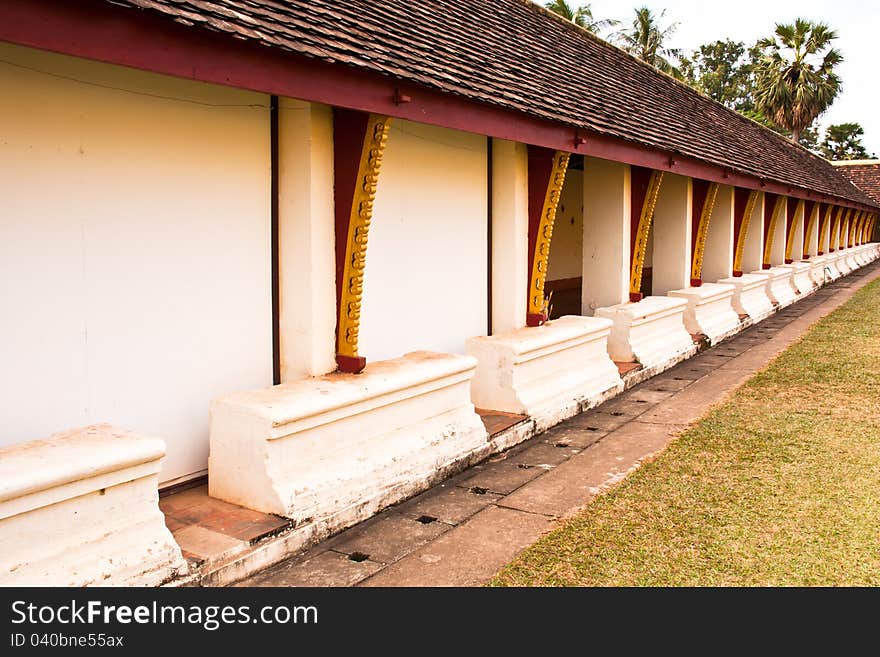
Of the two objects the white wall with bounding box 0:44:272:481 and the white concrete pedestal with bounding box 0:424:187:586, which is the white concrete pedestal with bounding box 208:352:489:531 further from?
the white concrete pedestal with bounding box 0:424:187:586

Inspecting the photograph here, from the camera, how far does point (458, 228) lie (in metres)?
6.94

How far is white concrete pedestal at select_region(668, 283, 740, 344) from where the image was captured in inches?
438

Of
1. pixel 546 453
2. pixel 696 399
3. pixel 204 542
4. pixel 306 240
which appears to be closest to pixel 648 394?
pixel 696 399

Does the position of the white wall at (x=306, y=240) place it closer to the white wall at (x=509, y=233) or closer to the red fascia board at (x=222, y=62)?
the red fascia board at (x=222, y=62)

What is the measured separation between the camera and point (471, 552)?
14.2ft

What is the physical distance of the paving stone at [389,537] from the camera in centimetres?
434

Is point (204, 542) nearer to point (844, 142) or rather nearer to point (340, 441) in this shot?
point (340, 441)

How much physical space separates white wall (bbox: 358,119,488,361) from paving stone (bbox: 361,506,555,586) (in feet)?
5.61

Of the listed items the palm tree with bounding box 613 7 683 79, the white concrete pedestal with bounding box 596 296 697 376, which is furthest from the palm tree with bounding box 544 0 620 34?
the white concrete pedestal with bounding box 596 296 697 376

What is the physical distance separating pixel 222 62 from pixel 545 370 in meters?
4.19

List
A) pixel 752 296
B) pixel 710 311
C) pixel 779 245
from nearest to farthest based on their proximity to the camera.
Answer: pixel 710 311 → pixel 752 296 → pixel 779 245

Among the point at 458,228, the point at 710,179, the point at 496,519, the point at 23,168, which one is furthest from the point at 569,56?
the point at 23,168

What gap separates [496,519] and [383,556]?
2.71ft
